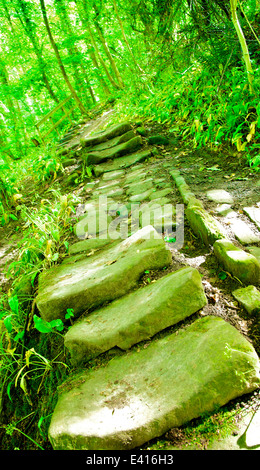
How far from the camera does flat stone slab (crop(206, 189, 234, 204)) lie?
2.06 m

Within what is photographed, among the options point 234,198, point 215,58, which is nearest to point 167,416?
point 234,198

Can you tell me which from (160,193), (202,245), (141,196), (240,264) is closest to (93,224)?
(141,196)

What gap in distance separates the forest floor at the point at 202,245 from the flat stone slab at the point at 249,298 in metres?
0.03

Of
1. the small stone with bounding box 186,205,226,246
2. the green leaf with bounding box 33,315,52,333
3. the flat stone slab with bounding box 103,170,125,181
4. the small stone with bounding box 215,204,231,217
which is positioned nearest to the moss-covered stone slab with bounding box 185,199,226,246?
the small stone with bounding box 186,205,226,246

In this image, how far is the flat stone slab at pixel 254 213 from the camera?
1.73 m

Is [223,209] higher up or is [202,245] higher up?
[223,209]

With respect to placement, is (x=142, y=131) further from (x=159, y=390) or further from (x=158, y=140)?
(x=159, y=390)

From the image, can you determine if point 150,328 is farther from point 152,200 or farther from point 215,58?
point 215,58

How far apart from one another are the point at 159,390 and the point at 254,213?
144 centimetres

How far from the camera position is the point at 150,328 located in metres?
1.15

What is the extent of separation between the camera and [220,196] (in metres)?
2.13

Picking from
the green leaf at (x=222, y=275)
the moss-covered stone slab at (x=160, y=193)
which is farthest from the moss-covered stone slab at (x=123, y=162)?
the green leaf at (x=222, y=275)

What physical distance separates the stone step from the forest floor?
39 cm

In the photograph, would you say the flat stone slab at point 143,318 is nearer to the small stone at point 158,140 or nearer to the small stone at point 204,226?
the small stone at point 204,226
